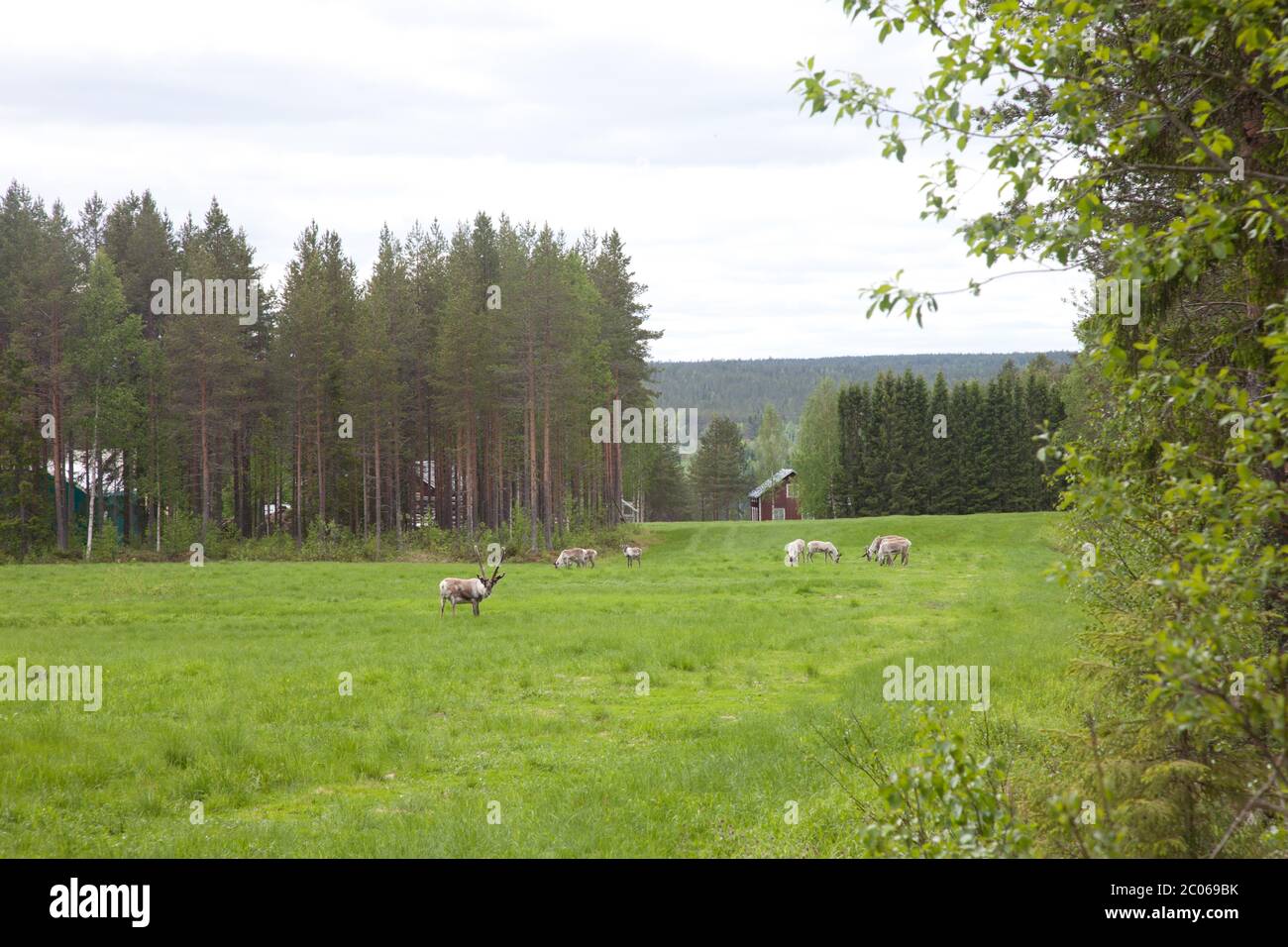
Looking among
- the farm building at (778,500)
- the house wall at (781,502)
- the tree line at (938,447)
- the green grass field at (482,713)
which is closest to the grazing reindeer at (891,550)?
the green grass field at (482,713)

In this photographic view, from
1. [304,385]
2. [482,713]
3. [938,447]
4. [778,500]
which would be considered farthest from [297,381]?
[778,500]

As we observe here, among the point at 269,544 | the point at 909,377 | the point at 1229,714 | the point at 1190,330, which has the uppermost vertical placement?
the point at 909,377

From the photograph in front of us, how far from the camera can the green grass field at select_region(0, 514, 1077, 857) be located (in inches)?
375

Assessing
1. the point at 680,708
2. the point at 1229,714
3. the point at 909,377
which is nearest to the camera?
the point at 1229,714

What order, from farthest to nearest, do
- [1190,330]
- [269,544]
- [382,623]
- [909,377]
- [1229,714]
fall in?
[909,377] → [269,544] → [382,623] → [1190,330] → [1229,714]

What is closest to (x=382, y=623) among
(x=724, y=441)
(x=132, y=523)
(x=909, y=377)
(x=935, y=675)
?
(x=935, y=675)

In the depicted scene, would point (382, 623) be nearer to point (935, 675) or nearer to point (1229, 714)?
point (935, 675)

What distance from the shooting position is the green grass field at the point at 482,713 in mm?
9516

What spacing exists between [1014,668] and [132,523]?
6039 cm

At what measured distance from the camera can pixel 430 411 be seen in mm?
64188

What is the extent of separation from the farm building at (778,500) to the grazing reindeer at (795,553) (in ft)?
215

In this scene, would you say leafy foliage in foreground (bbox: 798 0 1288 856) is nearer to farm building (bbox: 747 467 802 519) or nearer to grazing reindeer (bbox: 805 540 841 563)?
grazing reindeer (bbox: 805 540 841 563)

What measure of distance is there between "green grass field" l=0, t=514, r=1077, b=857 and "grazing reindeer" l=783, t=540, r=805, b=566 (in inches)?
442

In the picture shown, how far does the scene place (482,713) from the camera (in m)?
14.9
